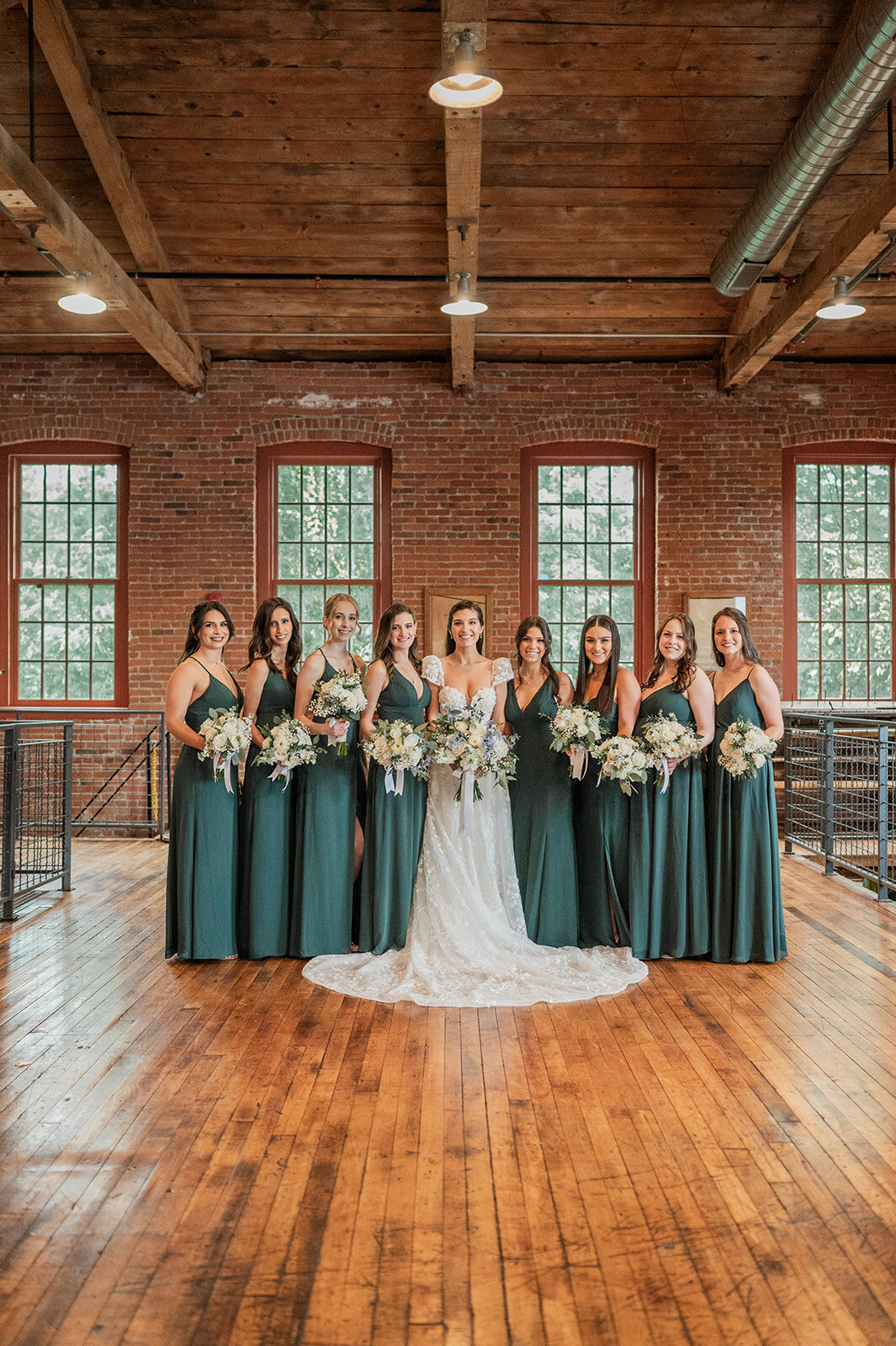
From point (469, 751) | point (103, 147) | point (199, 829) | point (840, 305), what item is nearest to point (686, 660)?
point (469, 751)

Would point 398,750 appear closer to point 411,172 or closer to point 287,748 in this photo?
point 287,748

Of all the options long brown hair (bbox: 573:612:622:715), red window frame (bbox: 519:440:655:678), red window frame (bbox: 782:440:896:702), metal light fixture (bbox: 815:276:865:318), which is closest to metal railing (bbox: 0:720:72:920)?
long brown hair (bbox: 573:612:622:715)

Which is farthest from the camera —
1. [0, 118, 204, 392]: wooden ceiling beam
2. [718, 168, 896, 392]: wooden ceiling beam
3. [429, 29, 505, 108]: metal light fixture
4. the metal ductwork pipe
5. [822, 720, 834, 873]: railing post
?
[822, 720, 834, 873]: railing post

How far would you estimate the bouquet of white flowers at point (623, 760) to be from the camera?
16.6 feet

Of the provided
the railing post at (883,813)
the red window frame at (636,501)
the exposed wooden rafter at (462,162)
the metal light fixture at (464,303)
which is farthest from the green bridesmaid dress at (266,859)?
the red window frame at (636,501)

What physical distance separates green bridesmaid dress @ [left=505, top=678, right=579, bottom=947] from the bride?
0.08m

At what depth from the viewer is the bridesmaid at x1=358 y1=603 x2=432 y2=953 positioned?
202 inches

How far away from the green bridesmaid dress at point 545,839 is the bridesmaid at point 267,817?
1162 millimetres

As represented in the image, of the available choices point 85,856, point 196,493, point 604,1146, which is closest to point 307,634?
point 196,493

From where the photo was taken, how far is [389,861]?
5.13 metres

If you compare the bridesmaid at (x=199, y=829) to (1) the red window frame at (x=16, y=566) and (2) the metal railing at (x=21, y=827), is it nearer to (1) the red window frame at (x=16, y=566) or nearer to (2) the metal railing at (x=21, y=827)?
(2) the metal railing at (x=21, y=827)

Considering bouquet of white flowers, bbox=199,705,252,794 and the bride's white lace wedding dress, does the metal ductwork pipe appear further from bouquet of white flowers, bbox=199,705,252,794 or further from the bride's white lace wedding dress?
bouquet of white flowers, bbox=199,705,252,794

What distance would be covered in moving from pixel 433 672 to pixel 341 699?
20.7 inches

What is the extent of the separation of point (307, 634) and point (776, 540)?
4.77 m
